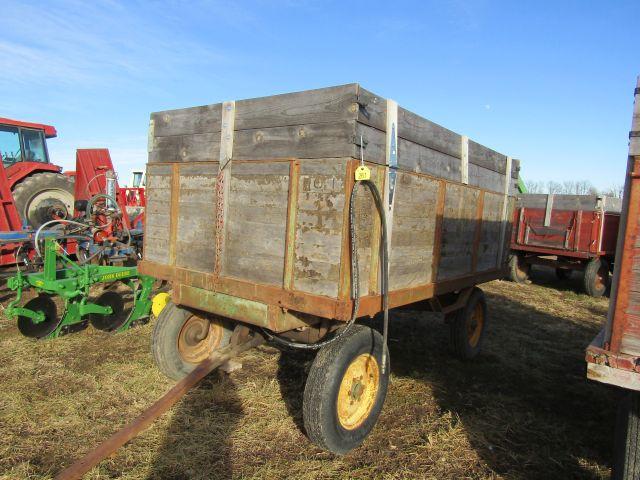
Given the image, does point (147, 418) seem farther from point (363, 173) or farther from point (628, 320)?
point (628, 320)

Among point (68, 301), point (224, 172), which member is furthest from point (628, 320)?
point (68, 301)

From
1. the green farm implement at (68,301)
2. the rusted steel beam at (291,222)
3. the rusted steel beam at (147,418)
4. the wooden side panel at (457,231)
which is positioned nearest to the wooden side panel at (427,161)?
the wooden side panel at (457,231)

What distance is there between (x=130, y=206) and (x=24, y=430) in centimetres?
785

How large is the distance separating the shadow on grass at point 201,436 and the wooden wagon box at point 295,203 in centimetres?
81

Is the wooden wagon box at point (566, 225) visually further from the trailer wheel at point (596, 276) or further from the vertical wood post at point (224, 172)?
the vertical wood post at point (224, 172)

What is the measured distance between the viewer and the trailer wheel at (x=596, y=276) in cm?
914

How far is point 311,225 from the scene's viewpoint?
2.62m

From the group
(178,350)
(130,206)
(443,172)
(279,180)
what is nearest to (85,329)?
(178,350)

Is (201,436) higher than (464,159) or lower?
lower

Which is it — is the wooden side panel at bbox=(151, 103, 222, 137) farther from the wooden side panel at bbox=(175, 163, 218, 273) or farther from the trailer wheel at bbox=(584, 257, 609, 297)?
the trailer wheel at bbox=(584, 257, 609, 297)

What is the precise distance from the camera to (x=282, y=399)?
11.6ft

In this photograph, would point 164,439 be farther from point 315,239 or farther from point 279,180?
point 279,180

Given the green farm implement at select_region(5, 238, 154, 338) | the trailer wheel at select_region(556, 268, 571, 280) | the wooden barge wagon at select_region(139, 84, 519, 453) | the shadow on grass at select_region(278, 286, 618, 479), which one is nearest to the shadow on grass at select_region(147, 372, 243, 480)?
the wooden barge wagon at select_region(139, 84, 519, 453)

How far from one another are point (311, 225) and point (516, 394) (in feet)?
8.97
